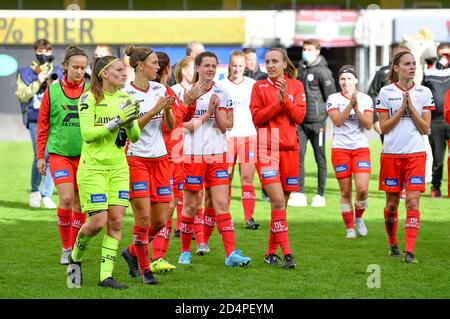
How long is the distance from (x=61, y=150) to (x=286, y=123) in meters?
2.36

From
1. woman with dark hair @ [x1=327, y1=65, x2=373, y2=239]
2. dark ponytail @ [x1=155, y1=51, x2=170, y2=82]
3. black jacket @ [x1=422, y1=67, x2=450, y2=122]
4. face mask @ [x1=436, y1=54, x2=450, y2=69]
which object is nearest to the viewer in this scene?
dark ponytail @ [x1=155, y1=51, x2=170, y2=82]

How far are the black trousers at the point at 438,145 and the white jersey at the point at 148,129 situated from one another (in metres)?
9.16

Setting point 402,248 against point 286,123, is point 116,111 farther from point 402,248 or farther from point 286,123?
point 402,248

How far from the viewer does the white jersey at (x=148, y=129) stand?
10.1m

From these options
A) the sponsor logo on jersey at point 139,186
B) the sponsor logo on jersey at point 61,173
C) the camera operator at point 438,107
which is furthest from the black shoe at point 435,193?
the sponsor logo on jersey at point 139,186

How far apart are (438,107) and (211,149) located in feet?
25.9

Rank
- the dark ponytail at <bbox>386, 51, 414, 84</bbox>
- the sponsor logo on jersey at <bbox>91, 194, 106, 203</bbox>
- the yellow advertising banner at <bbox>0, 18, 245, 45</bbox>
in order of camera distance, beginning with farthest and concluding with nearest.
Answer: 1. the yellow advertising banner at <bbox>0, 18, 245, 45</bbox>
2. the dark ponytail at <bbox>386, 51, 414, 84</bbox>
3. the sponsor logo on jersey at <bbox>91, 194, 106, 203</bbox>

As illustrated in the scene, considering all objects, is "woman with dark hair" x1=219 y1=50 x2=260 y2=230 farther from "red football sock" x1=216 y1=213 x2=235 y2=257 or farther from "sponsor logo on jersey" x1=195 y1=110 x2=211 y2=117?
"red football sock" x1=216 y1=213 x2=235 y2=257

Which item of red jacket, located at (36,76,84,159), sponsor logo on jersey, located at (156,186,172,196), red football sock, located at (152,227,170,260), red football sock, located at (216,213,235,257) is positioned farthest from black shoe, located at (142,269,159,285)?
red jacket, located at (36,76,84,159)

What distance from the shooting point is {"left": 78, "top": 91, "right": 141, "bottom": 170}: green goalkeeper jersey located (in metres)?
9.45

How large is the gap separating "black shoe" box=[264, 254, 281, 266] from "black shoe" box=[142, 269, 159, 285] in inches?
66.8

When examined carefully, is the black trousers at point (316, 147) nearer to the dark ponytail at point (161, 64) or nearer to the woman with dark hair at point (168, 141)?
the woman with dark hair at point (168, 141)
